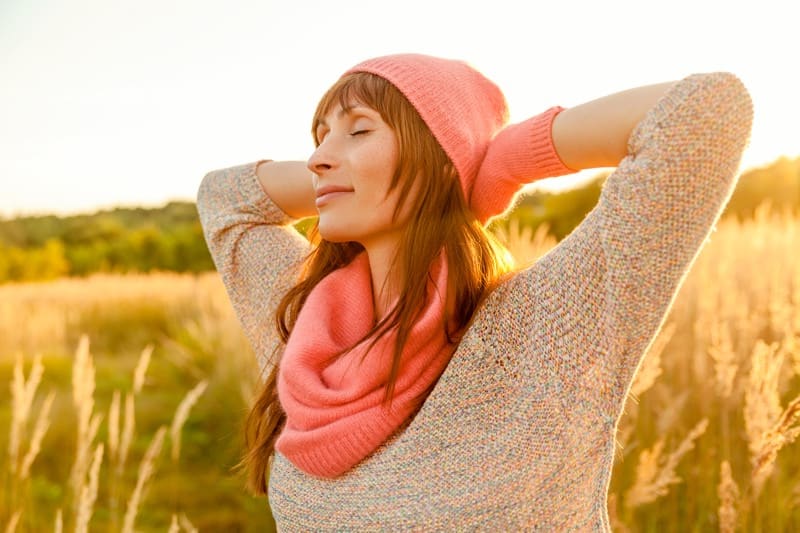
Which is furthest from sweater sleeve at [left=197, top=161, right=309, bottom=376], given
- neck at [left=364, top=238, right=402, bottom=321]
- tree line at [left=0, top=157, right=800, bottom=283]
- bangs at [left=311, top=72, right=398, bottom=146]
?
tree line at [left=0, top=157, right=800, bottom=283]

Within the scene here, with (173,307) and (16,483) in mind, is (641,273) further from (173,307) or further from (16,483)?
(173,307)

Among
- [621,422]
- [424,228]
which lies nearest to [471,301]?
[424,228]

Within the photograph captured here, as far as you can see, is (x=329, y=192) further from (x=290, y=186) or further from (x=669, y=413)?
(x=669, y=413)

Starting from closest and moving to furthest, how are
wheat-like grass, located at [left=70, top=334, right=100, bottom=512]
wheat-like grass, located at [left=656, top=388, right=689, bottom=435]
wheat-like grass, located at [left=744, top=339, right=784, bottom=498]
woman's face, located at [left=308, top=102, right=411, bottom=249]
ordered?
woman's face, located at [left=308, top=102, right=411, bottom=249]
wheat-like grass, located at [left=744, top=339, right=784, bottom=498]
wheat-like grass, located at [left=70, top=334, right=100, bottom=512]
wheat-like grass, located at [left=656, top=388, right=689, bottom=435]

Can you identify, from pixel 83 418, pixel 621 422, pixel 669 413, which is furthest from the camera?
pixel 621 422

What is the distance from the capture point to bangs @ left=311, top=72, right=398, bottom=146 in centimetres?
148

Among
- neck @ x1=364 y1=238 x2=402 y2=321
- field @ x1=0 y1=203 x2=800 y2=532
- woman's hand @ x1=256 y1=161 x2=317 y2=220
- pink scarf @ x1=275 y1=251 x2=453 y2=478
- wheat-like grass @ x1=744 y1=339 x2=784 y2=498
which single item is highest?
woman's hand @ x1=256 y1=161 x2=317 y2=220

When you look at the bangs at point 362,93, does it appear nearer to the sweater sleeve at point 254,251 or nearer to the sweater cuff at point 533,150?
the sweater cuff at point 533,150

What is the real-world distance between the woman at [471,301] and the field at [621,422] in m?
0.64

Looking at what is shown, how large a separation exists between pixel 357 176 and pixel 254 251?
56 cm

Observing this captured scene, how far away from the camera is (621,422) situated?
2752mm

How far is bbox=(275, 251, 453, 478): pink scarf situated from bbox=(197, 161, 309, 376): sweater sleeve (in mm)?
367

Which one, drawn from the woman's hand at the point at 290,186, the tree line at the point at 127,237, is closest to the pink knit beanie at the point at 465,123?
the woman's hand at the point at 290,186

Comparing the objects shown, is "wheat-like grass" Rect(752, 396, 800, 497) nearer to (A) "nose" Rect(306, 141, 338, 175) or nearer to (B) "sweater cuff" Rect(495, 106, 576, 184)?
(B) "sweater cuff" Rect(495, 106, 576, 184)
